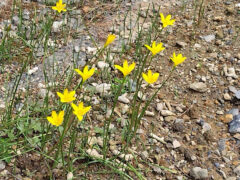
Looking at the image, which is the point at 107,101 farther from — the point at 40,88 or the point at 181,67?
the point at 181,67

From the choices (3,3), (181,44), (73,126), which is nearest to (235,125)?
(181,44)

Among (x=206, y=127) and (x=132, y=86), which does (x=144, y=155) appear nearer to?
(x=206, y=127)

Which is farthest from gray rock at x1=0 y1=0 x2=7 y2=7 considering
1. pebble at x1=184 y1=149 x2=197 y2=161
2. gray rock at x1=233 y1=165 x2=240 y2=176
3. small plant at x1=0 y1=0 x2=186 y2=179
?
gray rock at x1=233 y1=165 x2=240 y2=176

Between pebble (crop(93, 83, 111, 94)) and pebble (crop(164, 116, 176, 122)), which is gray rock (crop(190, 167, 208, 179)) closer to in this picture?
pebble (crop(164, 116, 176, 122))

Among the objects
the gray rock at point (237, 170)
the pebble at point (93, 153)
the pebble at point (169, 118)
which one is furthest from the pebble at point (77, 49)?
the gray rock at point (237, 170)

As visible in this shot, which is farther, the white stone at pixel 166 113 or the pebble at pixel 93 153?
the white stone at pixel 166 113

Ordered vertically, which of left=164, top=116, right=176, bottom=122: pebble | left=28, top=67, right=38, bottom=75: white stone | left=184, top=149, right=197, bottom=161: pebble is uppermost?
left=28, top=67, right=38, bottom=75: white stone

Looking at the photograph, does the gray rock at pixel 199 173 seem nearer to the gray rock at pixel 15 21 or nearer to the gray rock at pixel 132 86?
the gray rock at pixel 132 86

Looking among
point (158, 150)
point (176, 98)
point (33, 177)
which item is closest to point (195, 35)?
point (176, 98)

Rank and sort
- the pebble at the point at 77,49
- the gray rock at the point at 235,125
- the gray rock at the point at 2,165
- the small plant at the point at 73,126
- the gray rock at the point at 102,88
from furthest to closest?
the pebble at the point at 77,49
the gray rock at the point at 102,88
the gray rock at the point at 235,125
the gray rock at the point at 2,165
the small plant at the point at 73,126
